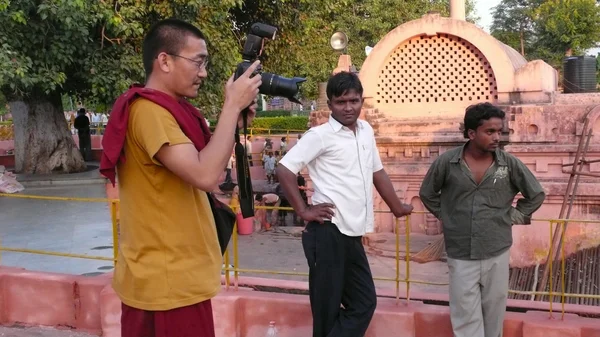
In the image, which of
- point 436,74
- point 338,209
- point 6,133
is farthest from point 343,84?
point 6,133

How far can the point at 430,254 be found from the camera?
8523 millimetres

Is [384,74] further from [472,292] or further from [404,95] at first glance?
[472,292]

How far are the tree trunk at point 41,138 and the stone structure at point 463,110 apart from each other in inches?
240

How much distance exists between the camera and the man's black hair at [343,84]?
130 inches

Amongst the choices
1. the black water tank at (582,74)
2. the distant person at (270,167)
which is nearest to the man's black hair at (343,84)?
the black water tank at (582,74)

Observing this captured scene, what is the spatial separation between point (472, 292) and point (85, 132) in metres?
15.6

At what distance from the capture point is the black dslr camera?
2240mm

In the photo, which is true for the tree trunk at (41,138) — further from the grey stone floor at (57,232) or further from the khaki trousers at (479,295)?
the khaki trousers at (479,295)

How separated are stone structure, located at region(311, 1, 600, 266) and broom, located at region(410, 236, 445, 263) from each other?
101 centimetres

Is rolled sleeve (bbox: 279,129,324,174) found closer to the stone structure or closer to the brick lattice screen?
the stone structure

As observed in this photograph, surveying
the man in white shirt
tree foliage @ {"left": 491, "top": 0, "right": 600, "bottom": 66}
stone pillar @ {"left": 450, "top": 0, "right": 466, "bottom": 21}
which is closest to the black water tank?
stone pillar @ {"left": 450, "top": 0, "right": 466, "bottom": 21}

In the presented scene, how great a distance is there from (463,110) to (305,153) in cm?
734

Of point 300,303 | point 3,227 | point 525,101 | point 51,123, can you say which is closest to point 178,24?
point 300,303

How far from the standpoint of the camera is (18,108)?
13.4 metres
